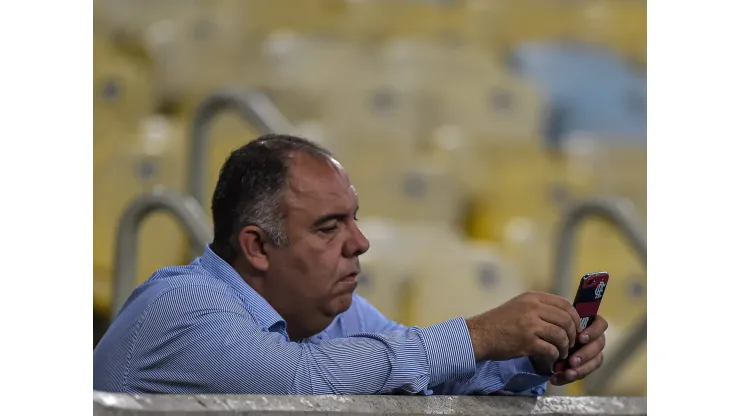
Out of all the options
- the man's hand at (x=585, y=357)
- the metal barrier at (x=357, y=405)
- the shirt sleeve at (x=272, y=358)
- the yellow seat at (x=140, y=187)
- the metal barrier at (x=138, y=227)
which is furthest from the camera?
the yellow seat at (x=140, y=187)

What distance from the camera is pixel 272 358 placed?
862 millimetres

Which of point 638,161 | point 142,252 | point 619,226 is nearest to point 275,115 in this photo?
point 142,252

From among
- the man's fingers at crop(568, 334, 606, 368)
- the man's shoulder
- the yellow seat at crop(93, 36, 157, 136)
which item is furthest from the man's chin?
the yellow seat at crop(93, 36, 157, 136)

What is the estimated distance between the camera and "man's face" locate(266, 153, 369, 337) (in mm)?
1025

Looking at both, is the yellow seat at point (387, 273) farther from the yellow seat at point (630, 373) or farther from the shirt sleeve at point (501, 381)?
the shirt sleeve at point (501, 381)

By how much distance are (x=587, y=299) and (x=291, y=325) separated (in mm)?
277

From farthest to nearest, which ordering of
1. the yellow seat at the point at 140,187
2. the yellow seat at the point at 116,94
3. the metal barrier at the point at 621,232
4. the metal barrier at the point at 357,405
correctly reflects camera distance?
the yellow seat at the point at 116,94 → the yellow seat at the point at 140,187 → the metal barrier at the point at 621,232 → the metal barrier at the point at 357,405

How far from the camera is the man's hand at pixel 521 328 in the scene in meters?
0.90

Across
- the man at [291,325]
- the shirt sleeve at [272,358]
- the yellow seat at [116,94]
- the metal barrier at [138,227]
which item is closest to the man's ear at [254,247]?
the man at [291,325]

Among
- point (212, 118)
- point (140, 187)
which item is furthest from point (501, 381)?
point (140, 187)

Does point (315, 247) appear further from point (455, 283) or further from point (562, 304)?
point (455, 283)

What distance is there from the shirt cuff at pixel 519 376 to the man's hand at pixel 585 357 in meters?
0.03

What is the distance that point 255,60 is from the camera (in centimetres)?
279

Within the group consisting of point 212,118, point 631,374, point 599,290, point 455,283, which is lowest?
point 631,374
